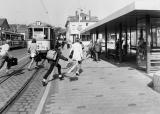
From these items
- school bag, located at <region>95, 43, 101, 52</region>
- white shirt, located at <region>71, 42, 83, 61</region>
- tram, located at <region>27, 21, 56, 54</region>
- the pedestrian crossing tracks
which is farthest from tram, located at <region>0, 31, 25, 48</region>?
the pedestrian crossing tracks

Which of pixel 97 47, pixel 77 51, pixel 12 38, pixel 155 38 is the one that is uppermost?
pixel 12 38

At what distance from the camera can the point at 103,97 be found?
8320 mm

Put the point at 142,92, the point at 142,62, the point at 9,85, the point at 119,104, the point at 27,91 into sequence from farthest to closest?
the point at 142,62 → the point at 9,85 → the point at 27,91 → the point at 142,92 → the point at 119,104

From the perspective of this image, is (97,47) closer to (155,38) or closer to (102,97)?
(155,38)

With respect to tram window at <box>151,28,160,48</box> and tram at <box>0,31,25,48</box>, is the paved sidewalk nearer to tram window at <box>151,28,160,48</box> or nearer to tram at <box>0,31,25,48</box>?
tram window at <box>151,28,160,48</box>

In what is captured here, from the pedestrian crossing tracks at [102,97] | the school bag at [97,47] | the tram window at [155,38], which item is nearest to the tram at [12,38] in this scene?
the school bag at [97,47]

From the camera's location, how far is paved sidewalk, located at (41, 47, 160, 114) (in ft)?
22.5

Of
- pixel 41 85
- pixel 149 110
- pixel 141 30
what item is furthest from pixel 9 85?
pixel 141 30

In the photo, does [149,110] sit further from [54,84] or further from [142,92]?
[54,84]

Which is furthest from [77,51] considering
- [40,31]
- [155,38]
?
[40,31]

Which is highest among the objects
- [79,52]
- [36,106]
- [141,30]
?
[141,30]

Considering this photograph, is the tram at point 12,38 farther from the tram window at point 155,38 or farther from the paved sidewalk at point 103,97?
the paved sidewalk at point 103,97

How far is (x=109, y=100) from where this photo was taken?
25.9 feet

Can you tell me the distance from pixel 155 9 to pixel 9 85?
636 cm
